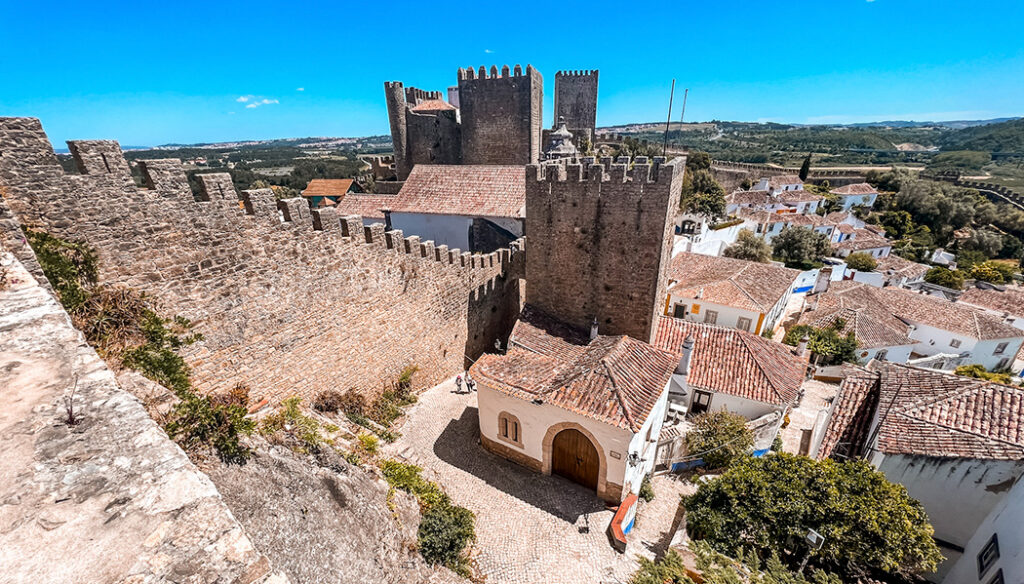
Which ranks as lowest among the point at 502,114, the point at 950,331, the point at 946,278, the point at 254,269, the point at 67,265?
the point at 946,278

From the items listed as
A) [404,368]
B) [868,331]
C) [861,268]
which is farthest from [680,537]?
[861,268]

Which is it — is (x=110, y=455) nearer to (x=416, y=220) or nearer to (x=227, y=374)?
(x=227, y=374)

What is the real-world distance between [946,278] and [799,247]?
489 inches

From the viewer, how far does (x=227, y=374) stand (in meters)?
7.43

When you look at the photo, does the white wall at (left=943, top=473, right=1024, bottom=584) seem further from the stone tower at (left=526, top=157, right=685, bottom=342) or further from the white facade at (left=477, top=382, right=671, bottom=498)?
the stone tower at (left=526, top=157, right=685, bottom=342)

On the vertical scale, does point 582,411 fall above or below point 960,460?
above

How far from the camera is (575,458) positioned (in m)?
9.14

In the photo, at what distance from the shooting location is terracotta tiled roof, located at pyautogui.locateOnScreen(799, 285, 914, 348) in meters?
20.7

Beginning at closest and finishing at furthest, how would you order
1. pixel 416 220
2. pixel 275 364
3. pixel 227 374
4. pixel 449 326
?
pixel 227 374, pixel 275 364, pixel 449 326, pixel 416 220

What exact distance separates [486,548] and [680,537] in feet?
12.5

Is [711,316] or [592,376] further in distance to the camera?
[711,316]

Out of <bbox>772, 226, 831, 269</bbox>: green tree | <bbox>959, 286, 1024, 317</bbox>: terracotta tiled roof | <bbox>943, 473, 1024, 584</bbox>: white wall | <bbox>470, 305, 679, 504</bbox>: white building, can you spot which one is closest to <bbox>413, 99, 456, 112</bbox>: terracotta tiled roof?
<bbox>470, 305, 679, 504</bbox>: white building

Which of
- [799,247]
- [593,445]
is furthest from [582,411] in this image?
[799,247]

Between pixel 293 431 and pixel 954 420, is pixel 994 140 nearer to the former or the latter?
pixel 954 420
